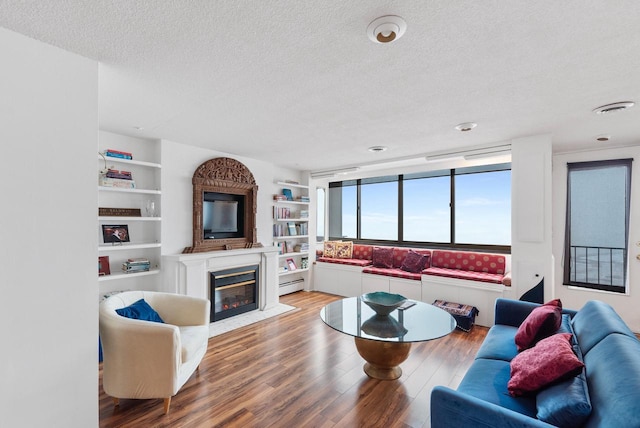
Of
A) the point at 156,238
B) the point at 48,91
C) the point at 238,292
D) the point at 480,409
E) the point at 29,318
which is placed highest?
the point at 48,91

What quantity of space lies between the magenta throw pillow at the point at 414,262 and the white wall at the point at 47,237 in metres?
4.24

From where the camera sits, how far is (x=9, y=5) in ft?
4.35

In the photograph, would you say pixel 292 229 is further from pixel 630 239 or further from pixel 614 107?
pixel 630 239

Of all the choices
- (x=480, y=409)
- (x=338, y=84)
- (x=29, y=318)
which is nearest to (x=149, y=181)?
(x=29, y=318)

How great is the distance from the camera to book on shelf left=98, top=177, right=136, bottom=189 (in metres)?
3.13

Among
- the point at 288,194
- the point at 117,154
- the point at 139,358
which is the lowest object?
the point at 139,358

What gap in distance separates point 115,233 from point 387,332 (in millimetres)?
3080

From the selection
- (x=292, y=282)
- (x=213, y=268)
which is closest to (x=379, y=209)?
(x=292, y=282)

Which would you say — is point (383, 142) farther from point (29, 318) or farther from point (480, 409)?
point (29, 318)

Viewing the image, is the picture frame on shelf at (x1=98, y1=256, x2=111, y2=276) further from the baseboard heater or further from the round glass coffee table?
the baseboard heater

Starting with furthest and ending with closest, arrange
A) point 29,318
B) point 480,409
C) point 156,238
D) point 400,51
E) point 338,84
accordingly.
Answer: point 156,238 → point 338,84 → point 400,51 → point 29,318 → point 480,409

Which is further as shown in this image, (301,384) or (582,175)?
(582,175)

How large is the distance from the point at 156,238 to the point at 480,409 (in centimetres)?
365

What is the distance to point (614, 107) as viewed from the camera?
8.07 ft
